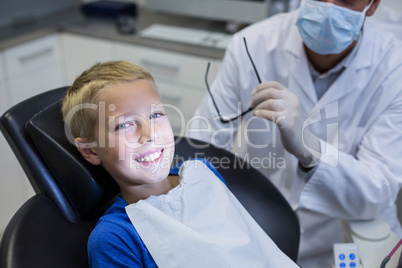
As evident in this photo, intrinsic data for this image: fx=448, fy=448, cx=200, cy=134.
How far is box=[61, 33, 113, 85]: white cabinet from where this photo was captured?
2273mm

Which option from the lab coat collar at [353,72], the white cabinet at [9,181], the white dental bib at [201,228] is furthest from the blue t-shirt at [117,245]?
the lab coat collar at [353,72]

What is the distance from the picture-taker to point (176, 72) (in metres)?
2.17

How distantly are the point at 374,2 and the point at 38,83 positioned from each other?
161 centimetres

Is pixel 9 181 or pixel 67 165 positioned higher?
pixel 67 165

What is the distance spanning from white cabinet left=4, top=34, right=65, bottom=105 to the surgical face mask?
1.23m

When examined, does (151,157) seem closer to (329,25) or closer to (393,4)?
(329,25)

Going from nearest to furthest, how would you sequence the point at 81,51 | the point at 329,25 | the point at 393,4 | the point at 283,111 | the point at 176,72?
the point at 283,111 < the point at 329,25 < the point at 393,4 < the point at 176,72 < the point at 81,51

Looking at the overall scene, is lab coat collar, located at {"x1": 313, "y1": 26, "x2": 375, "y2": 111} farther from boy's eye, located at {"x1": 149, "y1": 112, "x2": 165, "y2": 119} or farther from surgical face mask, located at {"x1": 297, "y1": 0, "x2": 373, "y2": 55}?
boy's eye, located at {"x1": 149, "y1": 112, "x2": 165, "y2": 119}

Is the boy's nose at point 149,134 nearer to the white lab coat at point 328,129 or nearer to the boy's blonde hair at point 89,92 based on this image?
the boy's blonde hair at point 89,92

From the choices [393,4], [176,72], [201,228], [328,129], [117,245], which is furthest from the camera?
[176,72]

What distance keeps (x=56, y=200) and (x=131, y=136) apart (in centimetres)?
22

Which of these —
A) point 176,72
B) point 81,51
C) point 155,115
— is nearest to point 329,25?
point 155,115

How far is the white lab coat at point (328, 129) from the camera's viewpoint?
3.95ft

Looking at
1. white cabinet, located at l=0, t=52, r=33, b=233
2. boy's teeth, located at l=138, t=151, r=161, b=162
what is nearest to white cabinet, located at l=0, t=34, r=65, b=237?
white cabinet, located at l=0, t=52, r=33, b=233
